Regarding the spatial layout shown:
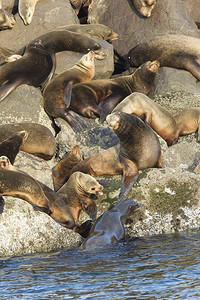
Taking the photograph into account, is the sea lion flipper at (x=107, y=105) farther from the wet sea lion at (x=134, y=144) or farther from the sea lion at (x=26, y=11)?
the sea lion at (x=26, y=11)

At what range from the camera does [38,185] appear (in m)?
7.05

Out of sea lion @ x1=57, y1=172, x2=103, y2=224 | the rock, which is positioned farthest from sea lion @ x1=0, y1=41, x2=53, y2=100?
sea lion @ x1=57, y1=172, x2=103, y2=224

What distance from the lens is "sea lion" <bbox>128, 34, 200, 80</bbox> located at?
11297mm

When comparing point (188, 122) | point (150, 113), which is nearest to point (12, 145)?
point (150, 113)

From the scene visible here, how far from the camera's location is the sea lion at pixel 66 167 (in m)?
8.80

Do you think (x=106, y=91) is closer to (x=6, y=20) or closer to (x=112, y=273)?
(x=6, y=20)

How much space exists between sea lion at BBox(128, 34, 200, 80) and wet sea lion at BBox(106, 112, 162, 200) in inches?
131

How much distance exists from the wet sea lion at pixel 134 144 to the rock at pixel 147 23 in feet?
15.8

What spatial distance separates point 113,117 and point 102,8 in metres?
6.25

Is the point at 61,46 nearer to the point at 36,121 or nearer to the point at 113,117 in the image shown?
the point at 36,121

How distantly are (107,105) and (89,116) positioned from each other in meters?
0.43

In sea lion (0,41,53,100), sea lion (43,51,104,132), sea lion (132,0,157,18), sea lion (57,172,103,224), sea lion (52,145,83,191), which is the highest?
sea lion (132,0,157,18)

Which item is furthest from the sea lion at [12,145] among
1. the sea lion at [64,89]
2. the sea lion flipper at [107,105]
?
the sea lion flipper at [107,105]

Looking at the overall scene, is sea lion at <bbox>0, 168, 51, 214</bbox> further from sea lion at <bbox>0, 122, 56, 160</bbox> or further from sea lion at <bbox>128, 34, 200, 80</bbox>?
sea lion at <bbox>128, 34, 200, 80</bbox>
